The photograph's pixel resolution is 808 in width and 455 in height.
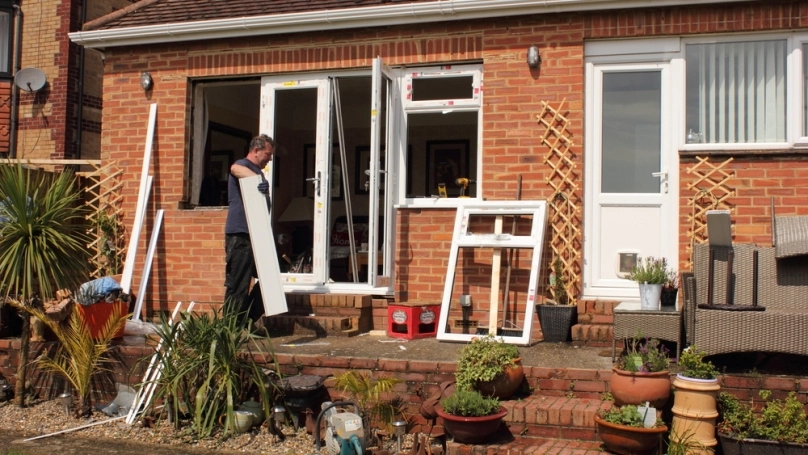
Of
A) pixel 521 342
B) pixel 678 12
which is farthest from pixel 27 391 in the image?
pixel 678 12

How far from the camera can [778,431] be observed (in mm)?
4973

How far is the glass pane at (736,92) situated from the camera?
7.34 metres

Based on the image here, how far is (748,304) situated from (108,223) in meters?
6.52

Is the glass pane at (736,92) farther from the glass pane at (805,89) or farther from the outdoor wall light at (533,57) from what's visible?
the outdoor wall light at (533,57)

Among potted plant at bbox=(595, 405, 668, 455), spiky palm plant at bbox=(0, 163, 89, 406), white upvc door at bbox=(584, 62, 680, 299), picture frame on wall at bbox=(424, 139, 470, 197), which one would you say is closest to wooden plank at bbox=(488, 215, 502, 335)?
white upvc door at bbox=(584, 62, 680, 299)

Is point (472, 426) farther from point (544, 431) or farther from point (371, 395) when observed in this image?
point (371, 395)

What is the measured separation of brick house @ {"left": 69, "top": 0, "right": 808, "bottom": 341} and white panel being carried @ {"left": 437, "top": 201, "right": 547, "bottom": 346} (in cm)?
30

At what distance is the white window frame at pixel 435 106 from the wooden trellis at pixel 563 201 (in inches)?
27.7

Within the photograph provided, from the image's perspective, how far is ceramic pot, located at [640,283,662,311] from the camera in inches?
250

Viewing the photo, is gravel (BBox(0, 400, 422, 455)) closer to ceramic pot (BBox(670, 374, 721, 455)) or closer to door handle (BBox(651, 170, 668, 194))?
ceramic pot (BBox(670, 374, 721, 455))

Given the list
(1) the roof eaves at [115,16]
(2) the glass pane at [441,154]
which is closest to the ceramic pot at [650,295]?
(2) the glass pane at [441,154]

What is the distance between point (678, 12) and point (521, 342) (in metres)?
3.37

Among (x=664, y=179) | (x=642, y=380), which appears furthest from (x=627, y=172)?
(x=642, y=380)

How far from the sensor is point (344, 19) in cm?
815
